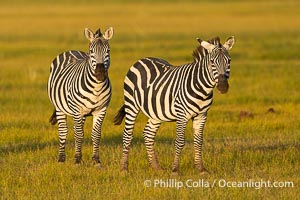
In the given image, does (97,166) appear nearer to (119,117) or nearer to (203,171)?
(119,117)

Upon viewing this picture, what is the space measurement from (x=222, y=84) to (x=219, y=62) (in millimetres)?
340

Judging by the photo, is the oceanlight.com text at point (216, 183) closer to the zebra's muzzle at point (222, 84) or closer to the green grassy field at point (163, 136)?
the green grassy field at point (163, 136)

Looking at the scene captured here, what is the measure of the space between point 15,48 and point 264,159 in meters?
24.9

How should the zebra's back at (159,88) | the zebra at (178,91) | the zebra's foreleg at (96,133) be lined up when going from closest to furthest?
the zebra at (178,91), the zebra's back at (159,88), the zebra's foreleg at (96,133)

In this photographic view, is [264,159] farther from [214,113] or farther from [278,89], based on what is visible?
[278,89]

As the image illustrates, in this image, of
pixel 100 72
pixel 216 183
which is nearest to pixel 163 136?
pixel 100 72

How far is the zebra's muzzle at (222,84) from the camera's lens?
10594 millimetres

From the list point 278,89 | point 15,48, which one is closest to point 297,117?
point 278,89

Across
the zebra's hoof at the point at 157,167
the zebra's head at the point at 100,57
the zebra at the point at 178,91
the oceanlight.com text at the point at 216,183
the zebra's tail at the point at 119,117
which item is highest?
the zebra's head at the point at 100,57

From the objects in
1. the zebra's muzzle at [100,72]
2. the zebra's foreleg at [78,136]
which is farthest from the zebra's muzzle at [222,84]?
the zebra's foreleg at [78,136]

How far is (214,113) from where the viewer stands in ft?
61.6

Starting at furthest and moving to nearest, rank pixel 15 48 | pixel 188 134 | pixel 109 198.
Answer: pixel 15 48
pixel 188 134
pixel 109 198

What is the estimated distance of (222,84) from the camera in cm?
1065

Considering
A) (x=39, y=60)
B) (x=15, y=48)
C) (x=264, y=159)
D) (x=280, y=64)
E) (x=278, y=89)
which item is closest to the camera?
(x=264, y=159)
